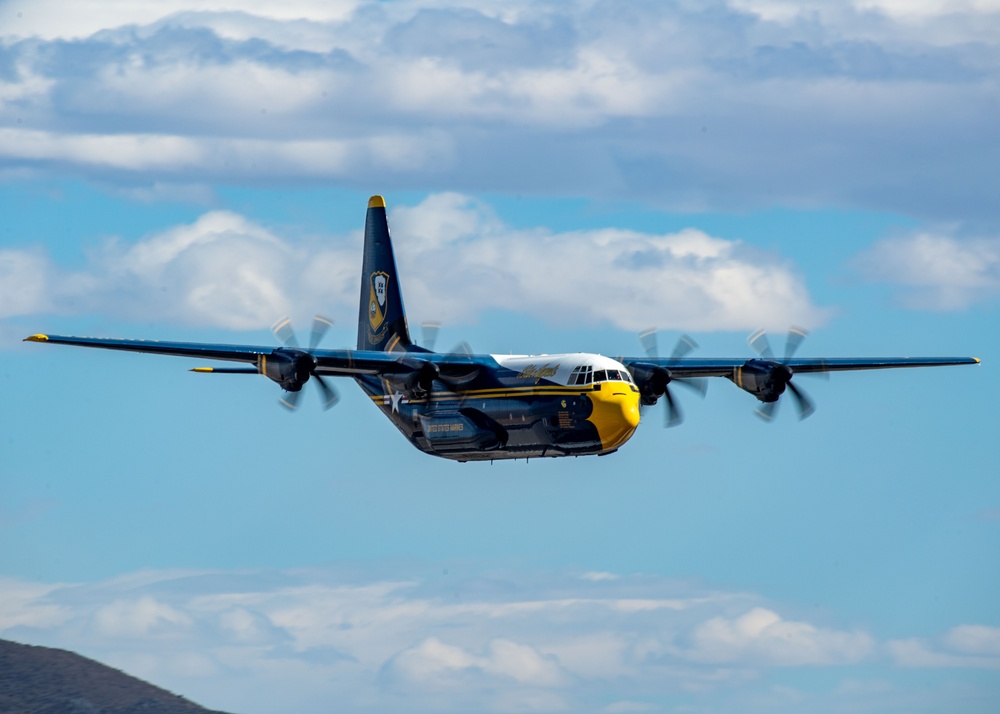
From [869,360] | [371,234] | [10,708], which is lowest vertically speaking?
[10,708]

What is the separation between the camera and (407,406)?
6069 centimetres

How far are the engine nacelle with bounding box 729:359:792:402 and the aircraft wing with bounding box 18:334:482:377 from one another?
11.7 m

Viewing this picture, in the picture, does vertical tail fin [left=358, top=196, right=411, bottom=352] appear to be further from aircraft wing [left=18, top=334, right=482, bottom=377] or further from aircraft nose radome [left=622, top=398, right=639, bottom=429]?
aircraft nose radome [left=622, top=398, right=639, bottom=429]

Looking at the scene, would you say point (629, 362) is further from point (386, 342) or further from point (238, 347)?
point (238, 347)

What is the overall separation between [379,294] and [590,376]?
18314 millimetres

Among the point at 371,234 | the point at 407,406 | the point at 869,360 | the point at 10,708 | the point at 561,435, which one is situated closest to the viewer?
the point at 561,435

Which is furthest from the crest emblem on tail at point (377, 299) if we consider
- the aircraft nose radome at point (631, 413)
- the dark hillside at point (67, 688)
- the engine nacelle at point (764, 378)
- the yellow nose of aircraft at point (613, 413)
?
the dark hillside at point (67, 688)

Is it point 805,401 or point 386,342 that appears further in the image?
point 386,342

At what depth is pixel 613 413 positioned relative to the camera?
54.1m

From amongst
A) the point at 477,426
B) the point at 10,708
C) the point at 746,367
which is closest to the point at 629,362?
the point at 746,367

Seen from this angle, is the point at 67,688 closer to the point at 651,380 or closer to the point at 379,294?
the point at 379,294

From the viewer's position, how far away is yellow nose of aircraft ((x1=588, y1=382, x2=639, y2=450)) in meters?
54.1

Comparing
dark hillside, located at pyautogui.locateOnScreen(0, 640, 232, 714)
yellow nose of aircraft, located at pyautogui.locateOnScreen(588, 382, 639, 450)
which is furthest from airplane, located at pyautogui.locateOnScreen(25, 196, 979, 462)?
dark hillside, located at pyautogui.locateOnScreen(0, 640, 232, 714)

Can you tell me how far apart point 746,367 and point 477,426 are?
12505mm
